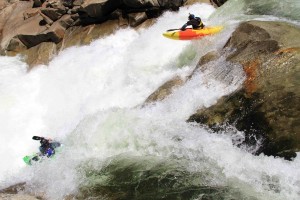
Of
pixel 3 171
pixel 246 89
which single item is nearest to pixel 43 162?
pixel 3 171

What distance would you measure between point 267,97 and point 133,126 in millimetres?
2827

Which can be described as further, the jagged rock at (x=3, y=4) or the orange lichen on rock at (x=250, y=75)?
the jagged rock at (x=3, y=4)

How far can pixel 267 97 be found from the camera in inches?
273

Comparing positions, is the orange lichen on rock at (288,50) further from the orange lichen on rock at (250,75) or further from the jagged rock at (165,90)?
the jagged rock at (165,90)

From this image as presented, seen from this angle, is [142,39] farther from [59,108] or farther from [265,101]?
[265,101]

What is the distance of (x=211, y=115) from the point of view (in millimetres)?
7637

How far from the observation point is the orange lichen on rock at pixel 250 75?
7.20 meters

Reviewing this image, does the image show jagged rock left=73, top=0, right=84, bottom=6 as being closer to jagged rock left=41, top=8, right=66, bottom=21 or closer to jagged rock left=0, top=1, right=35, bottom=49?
jagged rock left=41, top=8, right=66, bottom=21

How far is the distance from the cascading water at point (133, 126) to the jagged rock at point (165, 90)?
0.24 meters

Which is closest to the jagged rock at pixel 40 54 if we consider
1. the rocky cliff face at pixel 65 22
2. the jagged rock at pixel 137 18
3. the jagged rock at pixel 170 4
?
the rocky cliff face at pixel 65 22

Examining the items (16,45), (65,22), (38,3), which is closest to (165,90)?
(65,22)

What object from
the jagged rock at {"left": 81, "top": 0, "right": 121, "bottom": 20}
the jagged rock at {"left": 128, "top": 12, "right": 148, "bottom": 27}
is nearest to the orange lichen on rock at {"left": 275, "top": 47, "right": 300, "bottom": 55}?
the jagged rock at {"left": 128, "top": 12, "right": 148, "bottom": 27}

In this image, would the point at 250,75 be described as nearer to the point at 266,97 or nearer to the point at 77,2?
the point at 266,97

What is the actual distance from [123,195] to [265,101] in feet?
9.95
